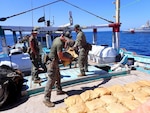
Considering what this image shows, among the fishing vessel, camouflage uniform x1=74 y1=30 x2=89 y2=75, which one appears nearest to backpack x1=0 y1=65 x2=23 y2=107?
the fishing vessel

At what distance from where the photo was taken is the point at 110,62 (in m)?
9.19

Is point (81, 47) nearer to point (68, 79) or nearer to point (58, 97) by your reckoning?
point (68, 79)

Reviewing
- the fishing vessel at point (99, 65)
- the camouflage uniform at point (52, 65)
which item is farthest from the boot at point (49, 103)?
the fishing vessel at point (99, 65)

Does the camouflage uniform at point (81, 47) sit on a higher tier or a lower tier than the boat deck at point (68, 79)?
higher

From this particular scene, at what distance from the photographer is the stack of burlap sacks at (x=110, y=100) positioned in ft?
11.6

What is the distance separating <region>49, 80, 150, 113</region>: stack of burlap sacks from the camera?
3.54 meters

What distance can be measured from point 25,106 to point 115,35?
21.8 feet

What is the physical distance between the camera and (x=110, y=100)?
390 centimetres

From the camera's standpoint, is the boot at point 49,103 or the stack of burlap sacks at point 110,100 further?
the boot at point 49,103

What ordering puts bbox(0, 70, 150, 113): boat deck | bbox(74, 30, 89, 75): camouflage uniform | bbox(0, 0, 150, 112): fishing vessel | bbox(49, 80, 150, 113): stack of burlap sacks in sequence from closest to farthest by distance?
1. bbox(49, 80, 150, 113): stack of burlap sacks
2. bbox(0, 70, 150, 113): boat deck
3. bbox(0, 0, 150, 112): fishing vessel
4. bbox(74, 30, 89, 75): camouflage uniform

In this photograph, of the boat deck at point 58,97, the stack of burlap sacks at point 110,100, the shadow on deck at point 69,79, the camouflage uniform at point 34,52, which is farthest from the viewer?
the camouflage uniform at point 34,52

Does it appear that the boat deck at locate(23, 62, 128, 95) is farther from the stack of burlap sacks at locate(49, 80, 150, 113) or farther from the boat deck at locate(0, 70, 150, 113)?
the stack of burlap sacks at locate(49, 80, 150, 113)

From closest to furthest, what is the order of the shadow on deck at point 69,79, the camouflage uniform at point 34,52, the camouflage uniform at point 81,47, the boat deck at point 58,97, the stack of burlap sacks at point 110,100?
1. the stack of burlap sacks at point 110,100
2. the boat deck at point 58,97
3. the shadow on deck at point 69,79
4. the camouflage uniform at point 34,52
5. the camouflage uniform at point 81,47

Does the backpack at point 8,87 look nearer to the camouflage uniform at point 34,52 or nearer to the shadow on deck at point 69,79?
the shadow on deck at point 69,79
